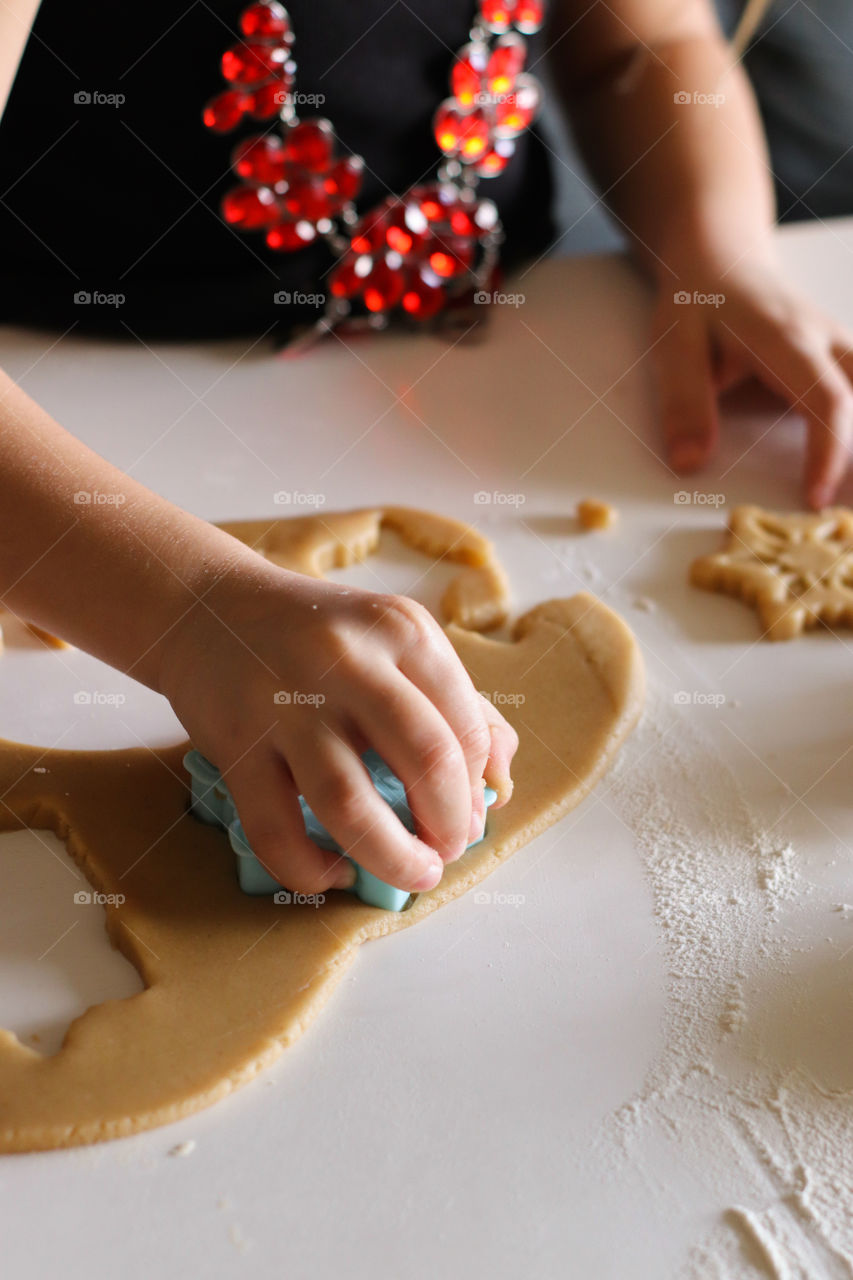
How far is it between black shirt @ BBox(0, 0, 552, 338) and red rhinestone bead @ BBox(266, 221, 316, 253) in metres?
0.02

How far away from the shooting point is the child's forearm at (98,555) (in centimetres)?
70

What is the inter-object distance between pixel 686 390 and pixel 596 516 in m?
0.20

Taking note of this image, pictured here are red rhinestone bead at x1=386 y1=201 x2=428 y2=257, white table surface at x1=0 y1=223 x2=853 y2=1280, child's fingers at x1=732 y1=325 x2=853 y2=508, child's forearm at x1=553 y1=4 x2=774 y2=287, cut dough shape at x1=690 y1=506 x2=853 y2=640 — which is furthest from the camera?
child's forearm at x1=553 y1=4 x2=774 y2=287

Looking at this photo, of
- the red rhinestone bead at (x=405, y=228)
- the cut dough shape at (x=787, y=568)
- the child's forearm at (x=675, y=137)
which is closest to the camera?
the cut dough shape at (x=787, y=568)

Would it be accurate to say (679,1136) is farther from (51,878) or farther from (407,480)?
(407,480)

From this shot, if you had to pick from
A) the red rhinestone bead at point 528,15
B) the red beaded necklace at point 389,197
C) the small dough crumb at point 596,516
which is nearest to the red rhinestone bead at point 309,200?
the red beaded necklace at point 389,197

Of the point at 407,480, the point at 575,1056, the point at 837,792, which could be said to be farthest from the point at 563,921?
the point at 407,480

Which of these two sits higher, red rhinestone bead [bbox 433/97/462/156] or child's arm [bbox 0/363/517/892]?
red rhinestone bead [bbox 433/97/462/156]

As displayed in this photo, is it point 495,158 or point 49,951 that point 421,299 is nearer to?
point 495,158

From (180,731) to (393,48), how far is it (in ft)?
2.36

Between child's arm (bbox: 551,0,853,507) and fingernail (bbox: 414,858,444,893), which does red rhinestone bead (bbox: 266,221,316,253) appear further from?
fingernail (bbox: 414,858,444,893)

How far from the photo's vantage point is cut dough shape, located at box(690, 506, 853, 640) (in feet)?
2.94

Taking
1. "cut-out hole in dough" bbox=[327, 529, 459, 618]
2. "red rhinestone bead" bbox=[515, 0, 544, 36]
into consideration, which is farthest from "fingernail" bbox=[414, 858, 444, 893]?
"red rhinestone bead" bbox=[515, 0, 544, 36]

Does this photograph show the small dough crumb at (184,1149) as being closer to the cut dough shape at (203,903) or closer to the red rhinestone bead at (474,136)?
the cut dough shape at (203,903)
